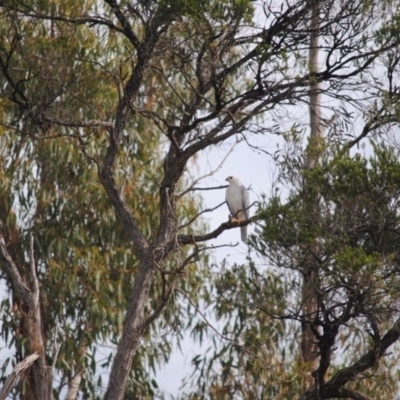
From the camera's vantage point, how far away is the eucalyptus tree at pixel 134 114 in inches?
330

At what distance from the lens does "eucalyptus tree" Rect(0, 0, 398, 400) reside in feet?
27.5

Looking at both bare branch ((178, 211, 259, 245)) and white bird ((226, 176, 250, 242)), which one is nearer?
bare branch ((178, 211, 259, 245))

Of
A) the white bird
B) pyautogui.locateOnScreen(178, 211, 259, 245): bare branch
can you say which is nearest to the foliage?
pyautogui.locateOnScreen(178, 211, 259, 245): bare branch

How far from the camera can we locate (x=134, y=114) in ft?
31.9

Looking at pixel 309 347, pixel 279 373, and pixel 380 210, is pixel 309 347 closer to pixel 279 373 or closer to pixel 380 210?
pixel 279 373

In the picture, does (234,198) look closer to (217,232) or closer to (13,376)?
(217,232)

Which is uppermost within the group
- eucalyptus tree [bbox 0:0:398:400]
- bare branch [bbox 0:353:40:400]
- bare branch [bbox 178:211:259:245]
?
eucalyptus tree [bbox 0:0:398:400]

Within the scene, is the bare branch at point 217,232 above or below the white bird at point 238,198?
below

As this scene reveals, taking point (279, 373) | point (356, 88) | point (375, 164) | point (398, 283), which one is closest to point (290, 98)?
point (356, 88)

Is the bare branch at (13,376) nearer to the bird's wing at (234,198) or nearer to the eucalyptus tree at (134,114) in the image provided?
the eucalyptus tree at (134,114)

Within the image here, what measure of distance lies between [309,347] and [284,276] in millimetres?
4058

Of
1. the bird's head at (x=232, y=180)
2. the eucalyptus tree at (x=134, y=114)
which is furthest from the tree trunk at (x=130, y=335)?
the bird's head at (x=232, y=180)

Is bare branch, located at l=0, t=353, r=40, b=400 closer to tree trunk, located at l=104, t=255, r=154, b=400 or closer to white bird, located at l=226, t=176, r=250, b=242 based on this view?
tree trunk, located at l=104, t=255, r=154, b=400

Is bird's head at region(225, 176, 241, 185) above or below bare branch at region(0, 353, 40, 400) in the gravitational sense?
above
